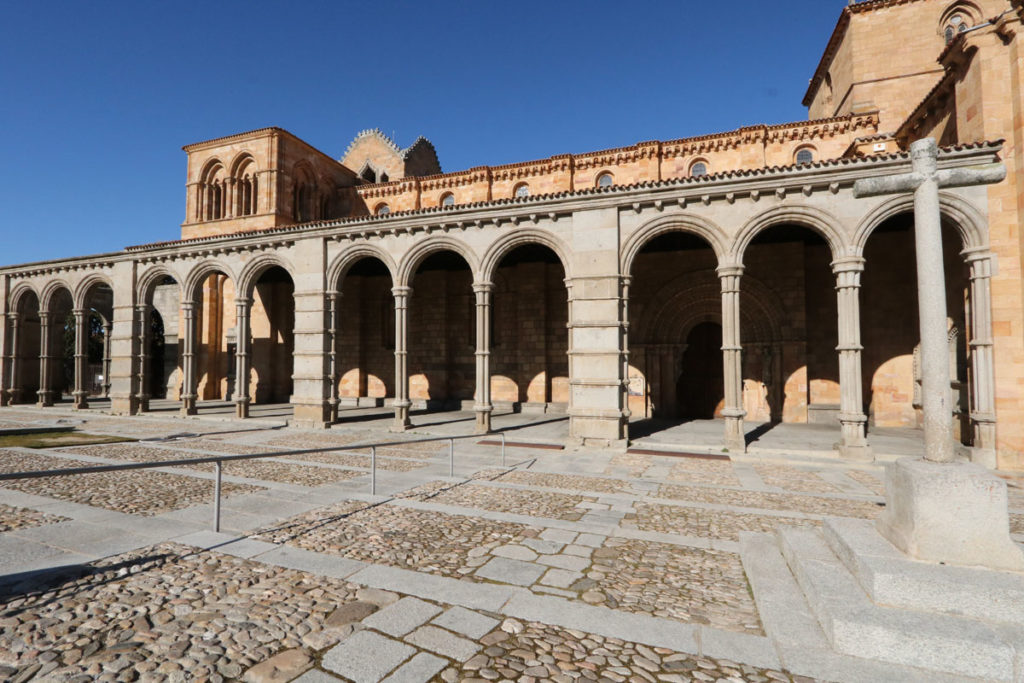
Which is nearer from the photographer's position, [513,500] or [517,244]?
[513,500]

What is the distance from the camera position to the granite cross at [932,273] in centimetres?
397

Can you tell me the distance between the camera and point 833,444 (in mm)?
11594

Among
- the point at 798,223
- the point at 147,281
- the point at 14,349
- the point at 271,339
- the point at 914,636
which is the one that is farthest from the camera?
the point at 271,339

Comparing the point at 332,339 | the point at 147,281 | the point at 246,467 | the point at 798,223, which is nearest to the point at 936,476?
the point at 798,223

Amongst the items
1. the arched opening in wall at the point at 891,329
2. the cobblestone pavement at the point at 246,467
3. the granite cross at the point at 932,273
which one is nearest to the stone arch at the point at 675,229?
the arched opening in wall at the point at 891,329

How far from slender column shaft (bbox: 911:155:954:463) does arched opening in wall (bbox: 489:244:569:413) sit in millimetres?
14641

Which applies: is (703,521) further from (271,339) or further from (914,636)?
(271,339)

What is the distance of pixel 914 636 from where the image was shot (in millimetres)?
3070

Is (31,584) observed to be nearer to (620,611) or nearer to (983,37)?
(620,611)

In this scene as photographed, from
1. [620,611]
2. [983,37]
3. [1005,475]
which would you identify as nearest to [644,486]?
[620,611]

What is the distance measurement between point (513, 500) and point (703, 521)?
264 centimetres

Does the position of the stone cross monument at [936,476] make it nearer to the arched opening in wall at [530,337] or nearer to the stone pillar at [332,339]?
the stone pillar at [332,339]

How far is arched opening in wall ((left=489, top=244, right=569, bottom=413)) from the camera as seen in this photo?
756 inches

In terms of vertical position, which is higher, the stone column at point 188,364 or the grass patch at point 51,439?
the stone column at point 188,364
